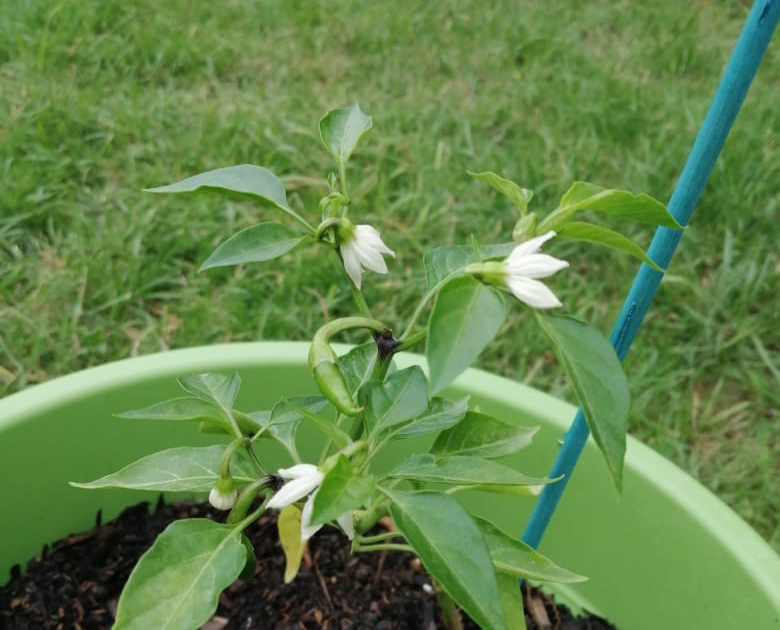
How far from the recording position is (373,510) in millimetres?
643

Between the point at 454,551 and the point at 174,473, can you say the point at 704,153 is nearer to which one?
the point at 454,551

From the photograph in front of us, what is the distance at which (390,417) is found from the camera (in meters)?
0.55

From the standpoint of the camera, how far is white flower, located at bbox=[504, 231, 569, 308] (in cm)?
45

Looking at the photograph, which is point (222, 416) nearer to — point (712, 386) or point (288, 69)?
point (712, 386)

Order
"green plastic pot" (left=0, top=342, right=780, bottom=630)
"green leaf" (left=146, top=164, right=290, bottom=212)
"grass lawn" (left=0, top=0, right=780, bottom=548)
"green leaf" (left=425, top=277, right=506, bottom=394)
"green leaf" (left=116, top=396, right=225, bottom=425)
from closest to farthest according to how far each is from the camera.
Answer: "green leaf" (left=425, top=277, right=506, bottom=394)
"green leaf" (left=146, top=164, right=290, bottom=212)
"green leaf" (left=116, top=396, right=225, bottom=425)
"green plastic pot" (left=0, top=342, right=780, bottom=630)
"grass lawn" (left=0, top=0, right=780, bottom=548)

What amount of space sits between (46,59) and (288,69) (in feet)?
1.71

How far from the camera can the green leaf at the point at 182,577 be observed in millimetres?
527

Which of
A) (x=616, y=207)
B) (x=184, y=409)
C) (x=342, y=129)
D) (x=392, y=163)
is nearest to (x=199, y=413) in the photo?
(x=184, y=409)

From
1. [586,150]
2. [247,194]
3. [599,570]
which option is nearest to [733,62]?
[247,194]

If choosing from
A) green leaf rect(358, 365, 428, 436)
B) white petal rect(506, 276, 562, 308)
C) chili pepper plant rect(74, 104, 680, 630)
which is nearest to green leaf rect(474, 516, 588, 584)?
chili pepper plant rect(74, 104, 680, 630)

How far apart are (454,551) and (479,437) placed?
0.19 m

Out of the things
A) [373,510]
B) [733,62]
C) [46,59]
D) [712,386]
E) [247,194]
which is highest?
[733,62]

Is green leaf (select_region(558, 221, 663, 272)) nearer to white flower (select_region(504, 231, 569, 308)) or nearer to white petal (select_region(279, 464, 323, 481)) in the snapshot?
white flower (select_region(504, 231, 569, 308))

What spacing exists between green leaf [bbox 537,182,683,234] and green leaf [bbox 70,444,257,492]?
284 millimetres
